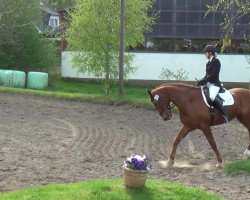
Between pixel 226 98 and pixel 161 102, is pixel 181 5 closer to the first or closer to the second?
pixel 226 98

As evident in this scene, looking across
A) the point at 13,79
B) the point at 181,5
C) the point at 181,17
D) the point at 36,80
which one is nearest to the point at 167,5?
the point at 181,5

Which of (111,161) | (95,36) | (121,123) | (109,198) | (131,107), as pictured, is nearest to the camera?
(109,198)

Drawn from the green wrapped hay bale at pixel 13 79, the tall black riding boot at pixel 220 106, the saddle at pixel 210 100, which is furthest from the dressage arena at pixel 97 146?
the green wrapped hay bale at pixel 13 79

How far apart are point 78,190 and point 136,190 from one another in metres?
0.85

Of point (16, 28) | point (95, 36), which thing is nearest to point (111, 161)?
point (95, 36)

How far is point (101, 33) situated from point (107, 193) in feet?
66.0

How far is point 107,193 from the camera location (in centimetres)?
795

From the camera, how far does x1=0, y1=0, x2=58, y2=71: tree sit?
33875 millimetres

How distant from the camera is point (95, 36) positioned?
27.7m

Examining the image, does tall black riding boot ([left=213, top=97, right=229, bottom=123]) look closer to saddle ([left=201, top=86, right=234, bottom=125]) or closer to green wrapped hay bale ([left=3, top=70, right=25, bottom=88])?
saddle ([left=201, top=86, right=234, bottom=125])

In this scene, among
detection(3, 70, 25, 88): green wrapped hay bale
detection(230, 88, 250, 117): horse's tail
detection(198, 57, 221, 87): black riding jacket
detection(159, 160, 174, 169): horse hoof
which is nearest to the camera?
detection(159, 160, 174, 169): horse hoof

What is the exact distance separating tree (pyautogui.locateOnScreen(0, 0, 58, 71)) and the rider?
76.6 feet

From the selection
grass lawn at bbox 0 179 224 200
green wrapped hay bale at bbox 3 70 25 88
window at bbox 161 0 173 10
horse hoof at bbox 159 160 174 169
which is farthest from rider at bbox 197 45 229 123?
window at bbox 161 0 173 10

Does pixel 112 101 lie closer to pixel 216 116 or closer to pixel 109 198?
pixel 216 116
